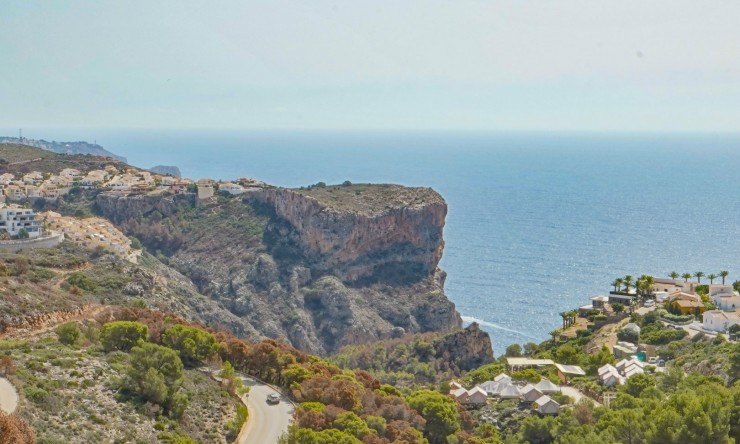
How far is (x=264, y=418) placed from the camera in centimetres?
2505

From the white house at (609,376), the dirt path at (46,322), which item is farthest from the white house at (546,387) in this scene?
the dirt path at (46,322)

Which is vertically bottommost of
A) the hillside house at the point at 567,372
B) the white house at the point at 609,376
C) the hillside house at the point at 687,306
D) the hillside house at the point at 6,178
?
the hillside house at the point at 567,372

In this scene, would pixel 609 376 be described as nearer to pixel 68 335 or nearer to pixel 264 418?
pixel 264 418

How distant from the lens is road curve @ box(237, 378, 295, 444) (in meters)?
23.1

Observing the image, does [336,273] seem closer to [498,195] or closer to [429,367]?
[429,367]

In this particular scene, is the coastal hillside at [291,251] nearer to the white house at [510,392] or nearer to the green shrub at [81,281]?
the green shrub at [81,281]

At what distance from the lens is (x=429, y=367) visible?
46812mm

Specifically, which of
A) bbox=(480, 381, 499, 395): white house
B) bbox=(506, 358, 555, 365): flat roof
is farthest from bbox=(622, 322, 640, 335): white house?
bbox=(480, 381, 499, 395): white house

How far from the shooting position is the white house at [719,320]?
38156 millimetres

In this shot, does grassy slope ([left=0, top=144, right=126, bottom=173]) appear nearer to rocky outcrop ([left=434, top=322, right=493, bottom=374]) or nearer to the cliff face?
the cliff face

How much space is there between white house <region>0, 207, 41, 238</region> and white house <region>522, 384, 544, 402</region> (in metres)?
40.5

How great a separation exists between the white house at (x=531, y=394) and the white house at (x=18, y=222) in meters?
40.5

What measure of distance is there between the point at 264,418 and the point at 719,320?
2550 centimetres

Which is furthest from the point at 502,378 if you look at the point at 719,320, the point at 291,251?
the point at 291,251
